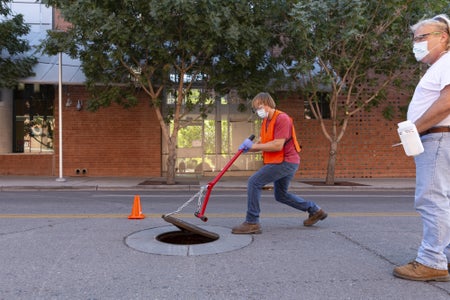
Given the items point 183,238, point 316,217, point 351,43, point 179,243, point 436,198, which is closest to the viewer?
point 436,198

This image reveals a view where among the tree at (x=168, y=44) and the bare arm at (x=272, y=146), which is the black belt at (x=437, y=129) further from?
the tree at (x=168, y=44)

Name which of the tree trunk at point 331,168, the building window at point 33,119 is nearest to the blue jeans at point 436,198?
the tree trunk at point 331,168

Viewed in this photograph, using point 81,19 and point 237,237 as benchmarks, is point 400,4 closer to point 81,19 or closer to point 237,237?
point 81,19

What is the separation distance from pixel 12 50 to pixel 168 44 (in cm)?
692

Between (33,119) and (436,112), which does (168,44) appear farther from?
(436,112)

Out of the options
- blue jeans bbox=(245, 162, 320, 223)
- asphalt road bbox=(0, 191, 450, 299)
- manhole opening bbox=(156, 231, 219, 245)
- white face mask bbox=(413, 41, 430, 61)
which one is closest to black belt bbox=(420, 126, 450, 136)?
white face mask bbox=(413, 41, 430, 61)

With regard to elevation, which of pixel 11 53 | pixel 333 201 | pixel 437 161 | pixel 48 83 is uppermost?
pixel 11 53

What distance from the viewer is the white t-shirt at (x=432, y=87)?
3.40 metres

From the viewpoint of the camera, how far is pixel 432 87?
137 inches

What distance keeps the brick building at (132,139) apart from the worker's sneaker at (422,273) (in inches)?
530

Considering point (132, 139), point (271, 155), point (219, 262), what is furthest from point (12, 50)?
point (219, 262)

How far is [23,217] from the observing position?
679 cm

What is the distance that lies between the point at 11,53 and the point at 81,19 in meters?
5.61

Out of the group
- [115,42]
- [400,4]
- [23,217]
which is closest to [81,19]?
[115,42]
